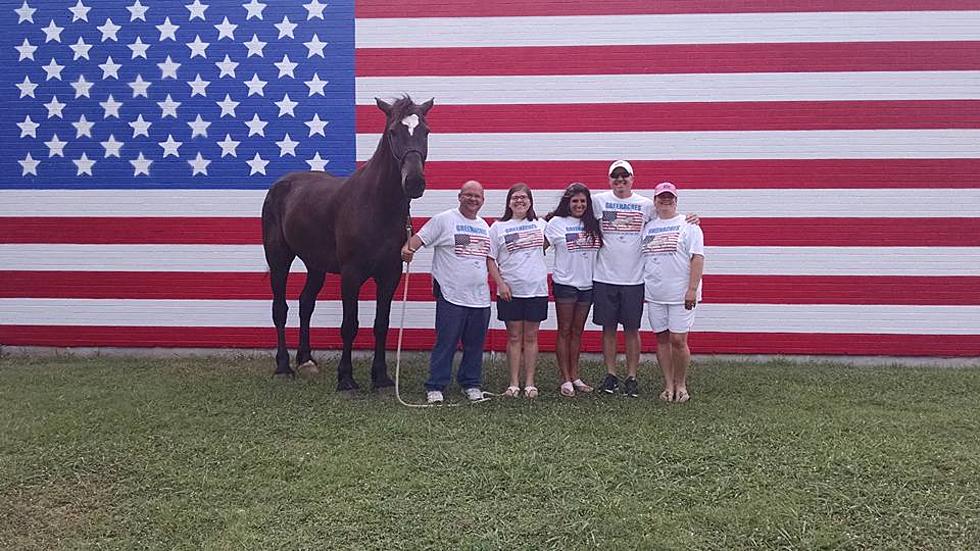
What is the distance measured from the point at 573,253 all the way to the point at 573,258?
0.04 m

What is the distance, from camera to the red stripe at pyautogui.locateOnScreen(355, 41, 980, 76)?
6492 millimetres

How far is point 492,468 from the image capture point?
154 inches

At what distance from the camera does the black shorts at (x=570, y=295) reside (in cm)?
525

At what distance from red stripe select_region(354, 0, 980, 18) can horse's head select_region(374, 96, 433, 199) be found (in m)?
2.12

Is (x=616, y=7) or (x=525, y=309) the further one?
(x=616, y=7)

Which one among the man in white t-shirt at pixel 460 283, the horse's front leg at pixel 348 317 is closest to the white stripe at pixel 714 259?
the horse's front leg at pixel 348 317

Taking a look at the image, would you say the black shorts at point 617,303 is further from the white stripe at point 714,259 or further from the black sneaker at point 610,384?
the white stripe at point 714,259

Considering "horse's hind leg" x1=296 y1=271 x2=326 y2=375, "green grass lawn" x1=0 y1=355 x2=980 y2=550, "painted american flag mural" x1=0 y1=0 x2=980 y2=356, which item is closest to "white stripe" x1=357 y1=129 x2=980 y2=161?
"painted american flag mural" x1=0 y1=0 x2=980 y2=356

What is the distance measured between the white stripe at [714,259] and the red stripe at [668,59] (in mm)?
1686

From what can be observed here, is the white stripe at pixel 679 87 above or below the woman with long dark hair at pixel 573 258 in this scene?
above

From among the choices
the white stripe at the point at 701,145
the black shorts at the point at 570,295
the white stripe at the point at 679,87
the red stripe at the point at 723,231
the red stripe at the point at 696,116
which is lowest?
the black shorts at the point at 570,295

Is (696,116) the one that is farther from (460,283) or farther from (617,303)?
(460,283)

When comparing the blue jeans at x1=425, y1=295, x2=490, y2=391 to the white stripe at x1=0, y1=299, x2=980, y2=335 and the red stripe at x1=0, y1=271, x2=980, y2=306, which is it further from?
the red stripe at x1=0, y1=271, x2=980, y2=306

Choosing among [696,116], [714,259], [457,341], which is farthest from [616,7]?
[457,341]
